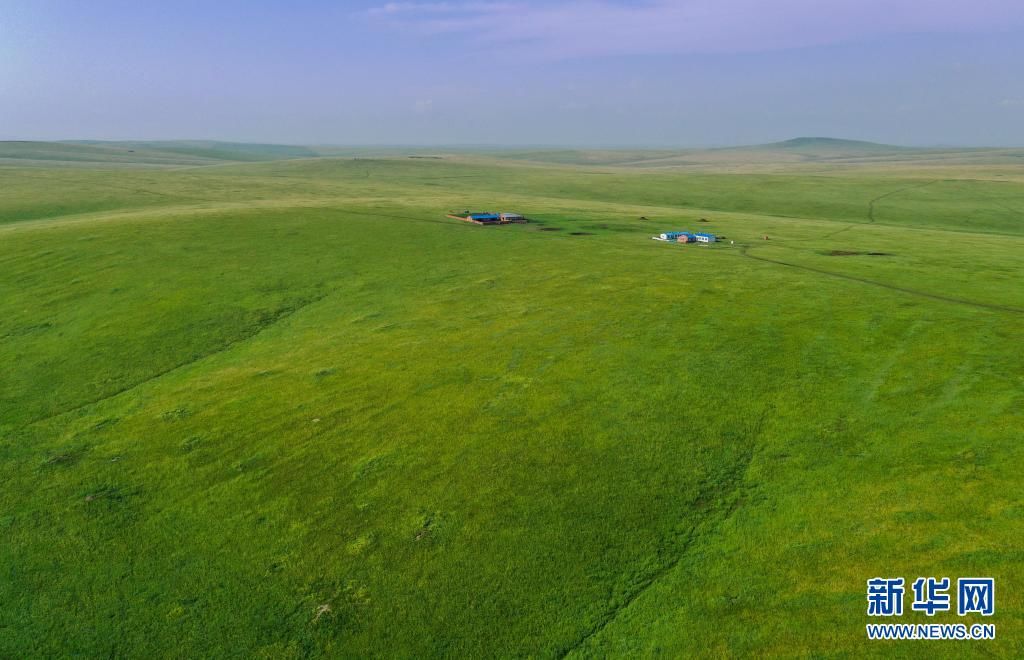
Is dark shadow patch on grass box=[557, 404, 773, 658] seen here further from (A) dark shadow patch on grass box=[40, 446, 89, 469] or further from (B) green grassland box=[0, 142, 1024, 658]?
(A) dark shadow patch on grass box=[40, 446, 89, 469]

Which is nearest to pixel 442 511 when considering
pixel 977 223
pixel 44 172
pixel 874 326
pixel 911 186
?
pixel 874 326

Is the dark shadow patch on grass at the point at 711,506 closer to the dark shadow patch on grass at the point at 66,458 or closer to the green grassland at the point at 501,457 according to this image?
the green grassland at the point at 501,457

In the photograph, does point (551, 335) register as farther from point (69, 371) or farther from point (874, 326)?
point (69, 371)

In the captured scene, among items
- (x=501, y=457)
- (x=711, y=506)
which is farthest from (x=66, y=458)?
(x=711, y=506)

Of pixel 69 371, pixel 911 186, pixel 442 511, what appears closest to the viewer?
pixel 442 511

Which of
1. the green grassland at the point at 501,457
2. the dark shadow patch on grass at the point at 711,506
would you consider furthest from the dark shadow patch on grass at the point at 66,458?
the dark shadow patch on grass at the point at 711,506

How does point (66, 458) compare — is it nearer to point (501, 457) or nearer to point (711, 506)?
point (501, 457)

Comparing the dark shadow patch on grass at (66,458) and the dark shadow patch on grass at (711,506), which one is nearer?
the dark shadow patch on grass at (711,506)

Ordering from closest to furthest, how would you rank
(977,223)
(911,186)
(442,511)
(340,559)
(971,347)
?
(340,559) → (442,511) → (971,347) → (977,223) → (911,186)
